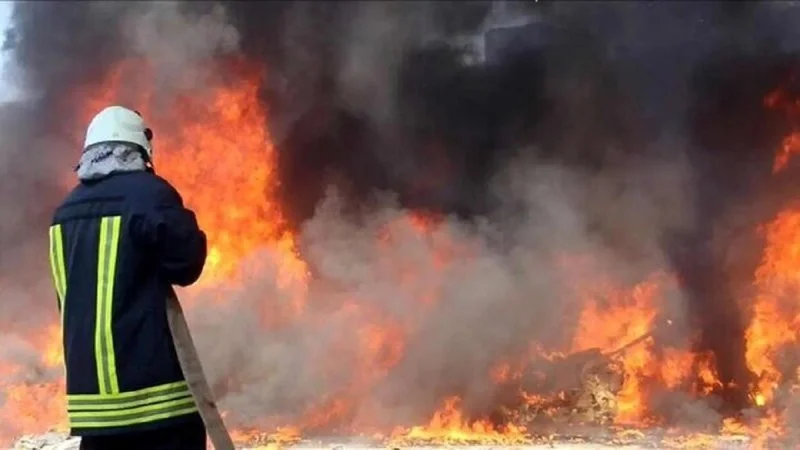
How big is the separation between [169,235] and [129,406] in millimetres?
614

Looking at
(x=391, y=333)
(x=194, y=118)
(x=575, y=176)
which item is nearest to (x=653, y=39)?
(x=575, y=176)

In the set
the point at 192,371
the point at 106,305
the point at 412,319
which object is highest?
the point at 412,319

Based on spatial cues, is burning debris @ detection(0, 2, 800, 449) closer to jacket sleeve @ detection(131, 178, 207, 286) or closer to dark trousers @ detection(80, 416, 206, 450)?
dark trousers @ detection(80, 416, 206, 450)

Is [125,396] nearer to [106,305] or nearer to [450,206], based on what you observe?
[106,305]

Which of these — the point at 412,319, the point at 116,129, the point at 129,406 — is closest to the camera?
the point at 129,406

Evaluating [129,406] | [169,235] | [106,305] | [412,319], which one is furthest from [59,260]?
[412,319]

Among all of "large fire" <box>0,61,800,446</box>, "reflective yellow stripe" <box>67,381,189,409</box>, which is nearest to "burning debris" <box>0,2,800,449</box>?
"large fire" <box>0,61,800,446</box>

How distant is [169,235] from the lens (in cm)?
301

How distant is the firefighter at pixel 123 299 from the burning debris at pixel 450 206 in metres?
2.70

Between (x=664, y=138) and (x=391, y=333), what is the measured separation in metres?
2.73

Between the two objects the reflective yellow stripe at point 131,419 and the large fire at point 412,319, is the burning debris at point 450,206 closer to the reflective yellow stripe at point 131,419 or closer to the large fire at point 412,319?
the large fire at point 412,319

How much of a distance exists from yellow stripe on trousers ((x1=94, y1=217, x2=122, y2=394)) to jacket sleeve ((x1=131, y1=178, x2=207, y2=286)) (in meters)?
0.09

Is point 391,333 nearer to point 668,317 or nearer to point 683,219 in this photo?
point 668,317

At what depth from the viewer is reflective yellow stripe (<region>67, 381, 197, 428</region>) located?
3008mm
